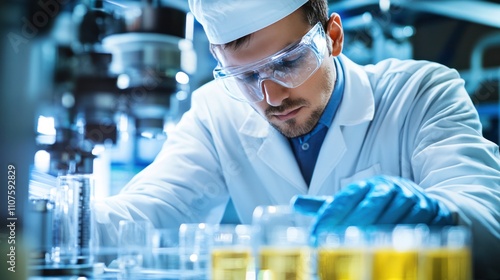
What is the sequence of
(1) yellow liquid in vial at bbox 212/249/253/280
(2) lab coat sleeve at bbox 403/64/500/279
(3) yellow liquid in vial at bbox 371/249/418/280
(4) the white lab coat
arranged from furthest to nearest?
(4) the white lab coat
(2) lab coat sleeve at bbox 403/64/500/279
(1) yellow liquid in vial at bbox 212/249/253/280
(3) yellow liquid in vial at bbox 371/249/418/280

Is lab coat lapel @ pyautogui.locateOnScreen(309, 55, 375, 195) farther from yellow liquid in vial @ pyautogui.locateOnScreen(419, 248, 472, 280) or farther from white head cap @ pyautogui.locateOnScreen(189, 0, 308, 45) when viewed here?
yellow liquid in vial @ pyautogui.locateOnScreen(419, 248, 472, 280)

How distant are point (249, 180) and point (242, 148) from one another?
134 mm

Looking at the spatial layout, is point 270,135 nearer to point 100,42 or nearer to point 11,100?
point 100,42

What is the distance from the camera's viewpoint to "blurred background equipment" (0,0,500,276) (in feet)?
3.55

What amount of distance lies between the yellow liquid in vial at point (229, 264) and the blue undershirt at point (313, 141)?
1.15m

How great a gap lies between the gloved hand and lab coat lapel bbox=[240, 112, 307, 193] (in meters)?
0.89

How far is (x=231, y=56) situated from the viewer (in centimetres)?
196

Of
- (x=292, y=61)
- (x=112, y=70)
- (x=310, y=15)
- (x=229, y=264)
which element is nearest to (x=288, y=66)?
(x=292, y=61)

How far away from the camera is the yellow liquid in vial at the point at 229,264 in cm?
103

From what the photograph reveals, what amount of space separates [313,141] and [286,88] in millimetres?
332

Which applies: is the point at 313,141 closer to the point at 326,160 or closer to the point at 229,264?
the point at 326,160

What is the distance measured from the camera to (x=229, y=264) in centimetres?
104

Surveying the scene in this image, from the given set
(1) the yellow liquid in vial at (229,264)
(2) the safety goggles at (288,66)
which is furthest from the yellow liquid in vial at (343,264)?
(2) the safety goggles at (288,66)

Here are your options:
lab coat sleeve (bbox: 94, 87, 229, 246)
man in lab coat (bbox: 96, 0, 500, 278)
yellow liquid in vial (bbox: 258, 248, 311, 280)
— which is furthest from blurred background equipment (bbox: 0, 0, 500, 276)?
yellow liquid in vial (bbox: 258, 248, 311, 280)
